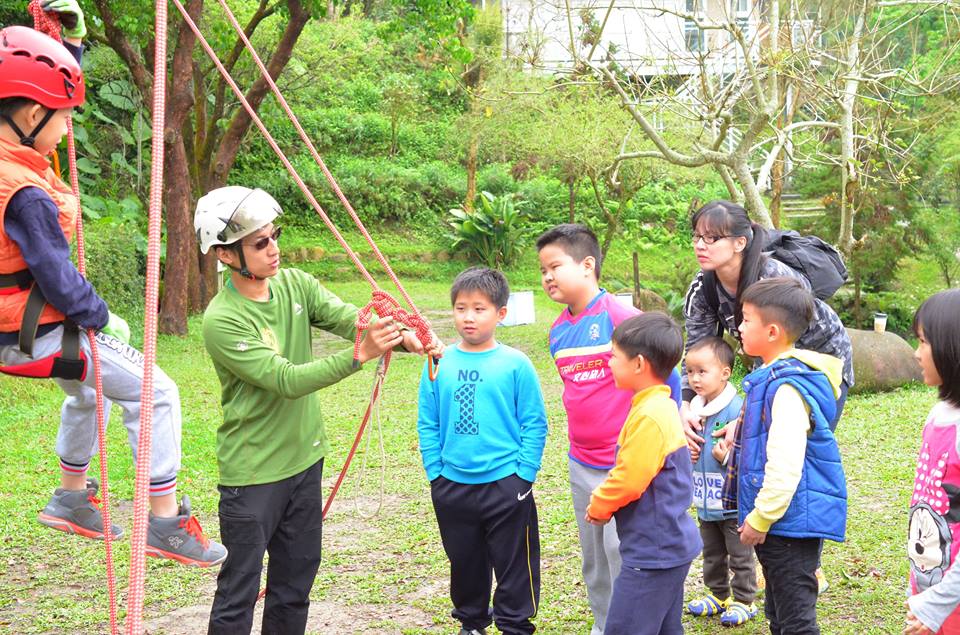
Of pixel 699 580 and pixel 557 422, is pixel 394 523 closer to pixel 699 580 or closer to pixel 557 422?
pixel 699 580

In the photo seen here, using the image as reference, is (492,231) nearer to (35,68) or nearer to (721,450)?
(721,450)

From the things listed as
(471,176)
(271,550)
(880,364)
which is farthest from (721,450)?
(471,176)

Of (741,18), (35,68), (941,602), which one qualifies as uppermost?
(741,18)

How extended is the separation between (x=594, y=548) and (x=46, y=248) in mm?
2388

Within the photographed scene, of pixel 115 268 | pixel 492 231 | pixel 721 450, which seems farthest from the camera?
pixel 492 231

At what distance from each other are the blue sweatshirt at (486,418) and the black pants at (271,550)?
0.58 metres

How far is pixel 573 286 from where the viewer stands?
400 centimetres

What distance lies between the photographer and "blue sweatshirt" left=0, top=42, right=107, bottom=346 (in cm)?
294

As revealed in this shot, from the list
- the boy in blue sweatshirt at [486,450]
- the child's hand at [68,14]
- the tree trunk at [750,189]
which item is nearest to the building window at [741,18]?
the tree trunk at [750,189]

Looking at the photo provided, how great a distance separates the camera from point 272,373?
3357 mm

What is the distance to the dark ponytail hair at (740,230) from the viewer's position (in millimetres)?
3967

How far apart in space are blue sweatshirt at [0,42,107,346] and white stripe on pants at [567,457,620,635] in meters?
2.02

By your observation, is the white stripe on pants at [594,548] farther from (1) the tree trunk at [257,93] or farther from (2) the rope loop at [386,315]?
(1) the tree trunk at [257,93]

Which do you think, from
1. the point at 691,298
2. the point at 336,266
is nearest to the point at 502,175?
the point at 336,266
